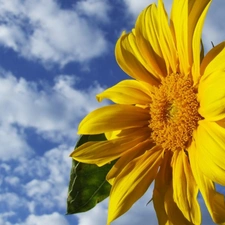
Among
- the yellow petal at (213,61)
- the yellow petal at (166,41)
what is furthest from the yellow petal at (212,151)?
→ the yellow petal at (166,41)

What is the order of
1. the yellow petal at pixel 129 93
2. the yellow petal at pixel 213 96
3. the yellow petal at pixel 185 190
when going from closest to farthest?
the yellow petal at pixel 213 96 → the yellow petal at pixel 185 190 → the yellow petal at pixel 129 93

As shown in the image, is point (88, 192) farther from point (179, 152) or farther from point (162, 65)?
point (162, 65)

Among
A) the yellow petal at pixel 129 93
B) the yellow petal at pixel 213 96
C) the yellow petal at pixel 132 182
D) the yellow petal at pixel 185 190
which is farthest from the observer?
the yellow petal at pixel 129 93

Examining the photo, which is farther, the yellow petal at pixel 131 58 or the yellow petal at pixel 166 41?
the yellow petal at pixel 131 58

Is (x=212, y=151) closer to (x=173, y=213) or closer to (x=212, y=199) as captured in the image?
(x=212, y=199)

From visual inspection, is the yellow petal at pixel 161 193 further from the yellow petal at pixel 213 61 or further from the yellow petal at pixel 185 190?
the yellow petal at pixel 213 61

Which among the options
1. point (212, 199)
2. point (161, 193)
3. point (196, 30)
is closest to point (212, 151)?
point (212, 199)

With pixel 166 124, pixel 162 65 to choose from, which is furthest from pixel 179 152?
pixel 162 65
